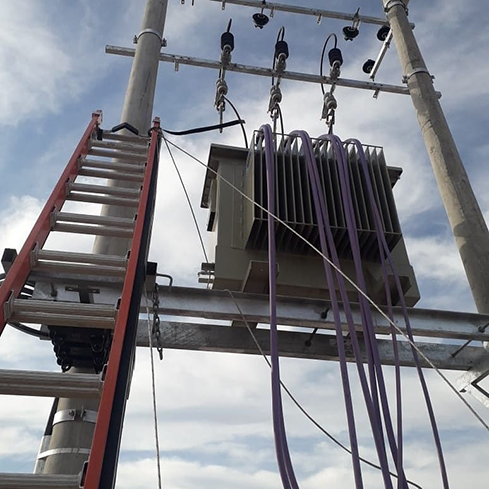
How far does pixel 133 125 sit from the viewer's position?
13.1 ft

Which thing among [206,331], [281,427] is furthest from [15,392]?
[206,331]

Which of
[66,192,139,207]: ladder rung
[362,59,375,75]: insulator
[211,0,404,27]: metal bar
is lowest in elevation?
[66,192,139,207]: ladder rung

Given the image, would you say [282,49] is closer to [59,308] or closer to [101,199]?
[101,199]

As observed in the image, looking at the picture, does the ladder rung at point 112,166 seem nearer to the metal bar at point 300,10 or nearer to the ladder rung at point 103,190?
the ladder rung at point 103,190

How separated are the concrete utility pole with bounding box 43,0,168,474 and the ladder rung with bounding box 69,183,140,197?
0.16 m

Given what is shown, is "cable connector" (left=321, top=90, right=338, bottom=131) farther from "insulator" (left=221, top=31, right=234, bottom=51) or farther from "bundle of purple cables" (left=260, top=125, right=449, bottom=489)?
"bundle of purple cables" (left=260, top=125, right=449, bottom=489)

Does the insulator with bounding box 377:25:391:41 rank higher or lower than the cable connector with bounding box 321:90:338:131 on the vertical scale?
higher

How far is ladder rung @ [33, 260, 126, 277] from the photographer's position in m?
2.40

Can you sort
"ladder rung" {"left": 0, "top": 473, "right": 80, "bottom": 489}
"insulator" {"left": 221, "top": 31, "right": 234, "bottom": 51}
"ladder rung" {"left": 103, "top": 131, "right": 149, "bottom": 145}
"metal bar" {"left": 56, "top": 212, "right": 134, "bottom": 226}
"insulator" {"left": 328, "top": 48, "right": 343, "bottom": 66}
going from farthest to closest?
"insulator" {"left": 328, "top": 48, "right": 343, "bottom": 66} → "insulator" {"left": 221, "top": 31, "right": 234, "bottom": 51} → "ladder rung" {"left": 103, "top": 131, "right": 149, "bottom": 145} → "metal bar" {"left": 56, "top": 212, "right": 134, "bottom": 226} → "ladder rung" {"left": 0, "top": 473, "right": 80, "bottom": 489}

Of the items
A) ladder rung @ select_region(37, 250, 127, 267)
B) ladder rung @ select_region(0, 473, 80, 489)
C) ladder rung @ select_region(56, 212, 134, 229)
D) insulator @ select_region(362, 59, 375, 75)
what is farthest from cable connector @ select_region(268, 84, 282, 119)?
ladder rung @ select_region(0, 473, 80, 489)

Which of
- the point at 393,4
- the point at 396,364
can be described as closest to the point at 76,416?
the point at 396,364

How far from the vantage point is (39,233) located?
2.49 metres

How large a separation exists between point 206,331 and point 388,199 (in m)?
1.73

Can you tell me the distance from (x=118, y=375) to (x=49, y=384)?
33 centimetres
